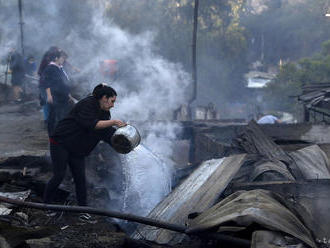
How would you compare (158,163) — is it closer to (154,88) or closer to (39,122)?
(39,122)

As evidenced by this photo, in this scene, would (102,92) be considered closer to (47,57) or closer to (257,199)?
(257,199)

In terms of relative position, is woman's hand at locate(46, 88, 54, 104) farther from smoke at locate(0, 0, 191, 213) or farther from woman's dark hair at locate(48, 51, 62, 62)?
smoke at locate(0, 0, 191, 213)

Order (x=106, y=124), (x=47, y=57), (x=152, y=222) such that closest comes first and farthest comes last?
(x=152, y=222) < (x=106, y=124) < (x=47, y=57)

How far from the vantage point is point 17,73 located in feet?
50.8

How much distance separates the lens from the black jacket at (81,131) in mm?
5258

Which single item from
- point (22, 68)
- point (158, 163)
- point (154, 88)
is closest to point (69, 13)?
point (22, 68)

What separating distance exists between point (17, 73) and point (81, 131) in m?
11.1

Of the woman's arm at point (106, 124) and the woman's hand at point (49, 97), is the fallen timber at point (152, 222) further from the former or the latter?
the woman's hand at point (49, 97)

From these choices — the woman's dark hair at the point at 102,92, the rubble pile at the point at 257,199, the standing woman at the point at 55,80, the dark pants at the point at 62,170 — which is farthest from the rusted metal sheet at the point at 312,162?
the standing woman at the point at 55,80

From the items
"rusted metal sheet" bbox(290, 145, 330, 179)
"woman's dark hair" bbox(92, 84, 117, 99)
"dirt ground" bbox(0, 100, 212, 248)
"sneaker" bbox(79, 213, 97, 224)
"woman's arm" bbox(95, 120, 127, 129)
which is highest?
"woman's dark hair" bbox(92, 84, 117, 99)

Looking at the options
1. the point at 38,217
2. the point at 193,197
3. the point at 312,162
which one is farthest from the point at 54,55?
the point at 312,162

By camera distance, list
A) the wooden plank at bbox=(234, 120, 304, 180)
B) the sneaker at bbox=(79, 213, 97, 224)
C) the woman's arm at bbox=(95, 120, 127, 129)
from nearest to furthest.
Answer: the woman's arm at bbox=(95, 120, 127, 129) → the sneaker at bbox=(79, 213, 97, 224) → the wooden plank at bbox=(234, 120, 304, 180)

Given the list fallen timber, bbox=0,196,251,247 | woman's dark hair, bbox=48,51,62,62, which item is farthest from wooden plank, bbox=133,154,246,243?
woman's dark hair, bbox=48,51,62,62

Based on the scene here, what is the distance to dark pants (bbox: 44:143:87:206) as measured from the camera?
5441 millimetres
